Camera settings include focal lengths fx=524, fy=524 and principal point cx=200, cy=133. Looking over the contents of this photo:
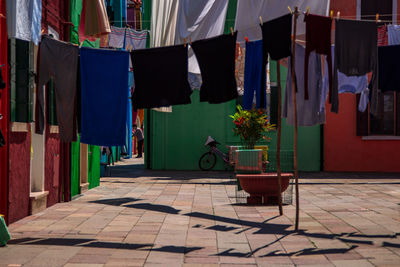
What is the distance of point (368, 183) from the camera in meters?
14.1

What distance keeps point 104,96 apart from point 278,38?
273 centimetres

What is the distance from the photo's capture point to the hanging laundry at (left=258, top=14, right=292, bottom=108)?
7.14m

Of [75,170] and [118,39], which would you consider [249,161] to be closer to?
[75,170]

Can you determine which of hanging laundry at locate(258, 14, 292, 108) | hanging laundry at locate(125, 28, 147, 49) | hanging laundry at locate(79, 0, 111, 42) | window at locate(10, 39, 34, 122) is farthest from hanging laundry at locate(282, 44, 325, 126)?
hanging laundry at locate(125, 28, 147, 49)

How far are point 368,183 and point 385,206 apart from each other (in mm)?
4955

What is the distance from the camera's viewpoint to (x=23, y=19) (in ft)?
21.0

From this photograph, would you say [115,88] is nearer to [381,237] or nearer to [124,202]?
[124,202]

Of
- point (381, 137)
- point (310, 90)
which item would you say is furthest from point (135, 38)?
point (310, 90)

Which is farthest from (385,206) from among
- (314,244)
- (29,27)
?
(29,27)

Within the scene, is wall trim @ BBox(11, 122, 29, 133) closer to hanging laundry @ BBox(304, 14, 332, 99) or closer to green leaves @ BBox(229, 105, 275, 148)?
hanging laundry @ BBox(304, 14, 332, 99)

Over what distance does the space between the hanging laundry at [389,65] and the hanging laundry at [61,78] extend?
14.8 ft

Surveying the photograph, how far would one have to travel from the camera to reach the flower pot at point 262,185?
9.21 m

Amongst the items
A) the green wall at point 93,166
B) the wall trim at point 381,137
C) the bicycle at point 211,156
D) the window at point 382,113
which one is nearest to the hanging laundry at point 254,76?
the green wall at point 93,166

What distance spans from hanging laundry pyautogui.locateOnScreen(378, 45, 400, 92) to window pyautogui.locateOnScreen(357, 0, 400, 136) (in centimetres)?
1057
